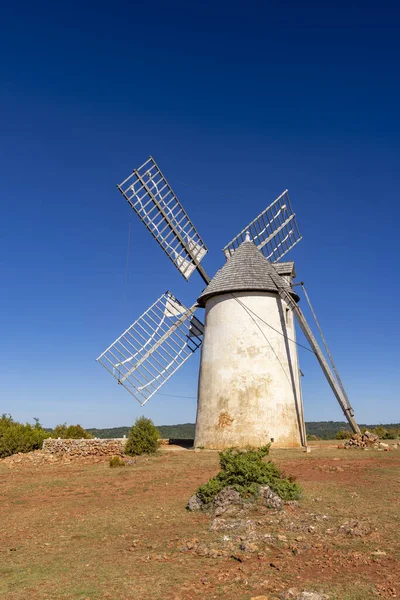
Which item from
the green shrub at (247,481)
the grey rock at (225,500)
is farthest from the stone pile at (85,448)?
the grey rock at (225,500)

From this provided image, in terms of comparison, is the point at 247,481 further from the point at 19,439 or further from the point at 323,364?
the point at 19,439

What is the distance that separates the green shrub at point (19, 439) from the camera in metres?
21.3

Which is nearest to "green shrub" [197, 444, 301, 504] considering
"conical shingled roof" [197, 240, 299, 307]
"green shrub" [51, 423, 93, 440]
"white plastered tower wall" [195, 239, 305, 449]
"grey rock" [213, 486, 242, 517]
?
"grey rock" [213, 486, 242, 517]

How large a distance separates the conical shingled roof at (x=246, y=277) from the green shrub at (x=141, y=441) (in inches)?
266

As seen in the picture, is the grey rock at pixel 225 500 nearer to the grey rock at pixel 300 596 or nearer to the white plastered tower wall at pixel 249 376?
the grey rock at pixel 300 596

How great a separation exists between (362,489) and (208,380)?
10.8 metres

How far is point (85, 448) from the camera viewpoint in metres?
21.2

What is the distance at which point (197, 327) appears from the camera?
2495cm

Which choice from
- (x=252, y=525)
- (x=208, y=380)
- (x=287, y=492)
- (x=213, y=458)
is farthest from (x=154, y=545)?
(x=208, y=380)

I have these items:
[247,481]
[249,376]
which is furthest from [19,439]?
[247,481]

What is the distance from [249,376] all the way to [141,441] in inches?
215

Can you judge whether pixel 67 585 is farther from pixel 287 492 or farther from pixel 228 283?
pixel 228 283

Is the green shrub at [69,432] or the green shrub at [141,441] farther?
the green shrub at [69,432]

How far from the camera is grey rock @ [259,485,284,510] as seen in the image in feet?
27.3
